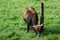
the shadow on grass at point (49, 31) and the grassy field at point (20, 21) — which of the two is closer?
the grassy field at point (20, 21)

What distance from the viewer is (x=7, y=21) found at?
11.9 metres

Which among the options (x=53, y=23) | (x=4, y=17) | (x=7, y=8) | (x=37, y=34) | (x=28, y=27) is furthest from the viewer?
(x=7, y=8)

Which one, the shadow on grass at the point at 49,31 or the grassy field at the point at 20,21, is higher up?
the grassy field at the point at 20,21

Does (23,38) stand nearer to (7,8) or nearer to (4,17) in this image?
(4,17)

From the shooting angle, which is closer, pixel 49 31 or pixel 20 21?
pixel 49 31

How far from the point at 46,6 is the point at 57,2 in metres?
0.92

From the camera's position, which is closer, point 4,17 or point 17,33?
point 17,33

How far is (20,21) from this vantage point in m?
11.8

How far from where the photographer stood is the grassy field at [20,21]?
33.8 ft

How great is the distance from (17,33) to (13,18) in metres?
1.82

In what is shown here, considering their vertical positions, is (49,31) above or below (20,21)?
below

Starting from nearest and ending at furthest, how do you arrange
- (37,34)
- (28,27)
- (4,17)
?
1. (37,34)
2. (28,27)
3. (4,17)

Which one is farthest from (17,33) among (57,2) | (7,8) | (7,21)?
(57,2)

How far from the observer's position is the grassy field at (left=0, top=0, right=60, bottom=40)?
1031 cm
